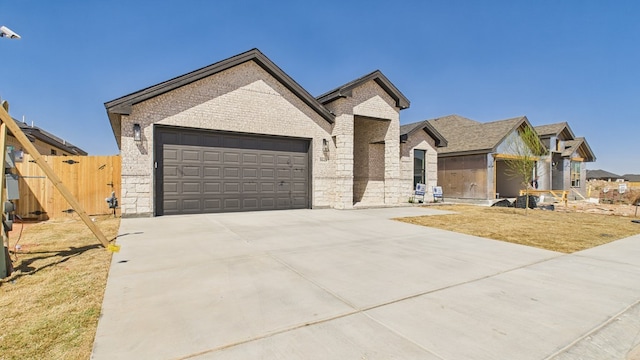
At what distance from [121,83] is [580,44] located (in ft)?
79.5

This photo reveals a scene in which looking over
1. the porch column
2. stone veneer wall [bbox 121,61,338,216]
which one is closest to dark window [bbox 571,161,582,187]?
the porch column

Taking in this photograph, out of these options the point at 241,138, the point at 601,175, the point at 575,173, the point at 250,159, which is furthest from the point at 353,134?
the point at 601,175

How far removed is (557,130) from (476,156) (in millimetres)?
10286

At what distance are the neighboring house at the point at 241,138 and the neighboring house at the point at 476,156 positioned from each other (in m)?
6.76

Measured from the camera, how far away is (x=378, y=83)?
1397 centimetres

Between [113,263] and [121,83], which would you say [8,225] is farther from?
[121,83]

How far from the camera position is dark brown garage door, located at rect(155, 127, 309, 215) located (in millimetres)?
9977

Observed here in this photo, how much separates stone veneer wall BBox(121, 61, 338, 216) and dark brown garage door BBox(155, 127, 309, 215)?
1.19 ft

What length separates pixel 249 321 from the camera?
248 cm

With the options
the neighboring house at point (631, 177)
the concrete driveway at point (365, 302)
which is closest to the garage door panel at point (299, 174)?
the concrete driveway at point (365, 302)

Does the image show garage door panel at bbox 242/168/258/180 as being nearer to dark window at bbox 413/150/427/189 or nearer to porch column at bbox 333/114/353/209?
porch column at bbox 333/114/353/209

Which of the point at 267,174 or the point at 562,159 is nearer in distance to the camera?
the point at 267,174

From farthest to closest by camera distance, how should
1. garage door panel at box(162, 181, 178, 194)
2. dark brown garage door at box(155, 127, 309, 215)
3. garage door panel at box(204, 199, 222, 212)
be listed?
1. garage door panel at box(204, 199, 222, 212)
2. dark brown garage door at box(155, 127, 309, 215)
3. garage door panel at box(162, 181, 178, 194)

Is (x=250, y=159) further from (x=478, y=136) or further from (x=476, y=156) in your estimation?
(x=478, y=136)
